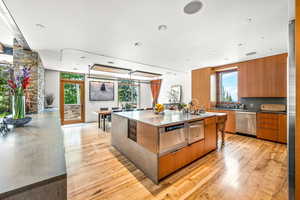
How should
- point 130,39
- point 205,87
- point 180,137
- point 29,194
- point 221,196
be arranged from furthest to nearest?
point 205,87, point 130,39, point 180,137, point 221,196, point 29,194

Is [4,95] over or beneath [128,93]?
beneath

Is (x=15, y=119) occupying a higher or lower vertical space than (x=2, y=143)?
higher

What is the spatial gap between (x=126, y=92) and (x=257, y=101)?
6.27 m

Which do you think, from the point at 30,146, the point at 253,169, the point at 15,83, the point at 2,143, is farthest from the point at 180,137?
the point at 15,83

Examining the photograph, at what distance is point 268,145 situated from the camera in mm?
3354

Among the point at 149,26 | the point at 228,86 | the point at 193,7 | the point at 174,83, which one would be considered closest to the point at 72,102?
the point at 174,83

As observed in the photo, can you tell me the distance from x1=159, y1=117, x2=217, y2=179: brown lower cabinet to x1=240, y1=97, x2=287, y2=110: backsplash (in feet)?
7.96

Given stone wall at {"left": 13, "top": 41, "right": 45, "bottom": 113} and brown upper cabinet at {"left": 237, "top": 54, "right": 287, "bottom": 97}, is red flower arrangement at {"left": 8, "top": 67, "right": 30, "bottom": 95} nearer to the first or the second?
stone wall at {"left": 13, "top": 41, "right": 45, "bottom": 113}

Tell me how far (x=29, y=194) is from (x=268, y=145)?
4.74 m

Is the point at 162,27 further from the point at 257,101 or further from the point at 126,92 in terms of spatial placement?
the point at 126,92

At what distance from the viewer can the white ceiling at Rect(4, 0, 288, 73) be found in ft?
5.43

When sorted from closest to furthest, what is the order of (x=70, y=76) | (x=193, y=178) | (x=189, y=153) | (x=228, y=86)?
(x=193, y=178)
(x=189, y=153)
(x=228, y=86)
(x=70, y=76)

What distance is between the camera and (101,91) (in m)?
6.76

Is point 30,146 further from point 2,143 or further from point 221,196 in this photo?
point 221,196
